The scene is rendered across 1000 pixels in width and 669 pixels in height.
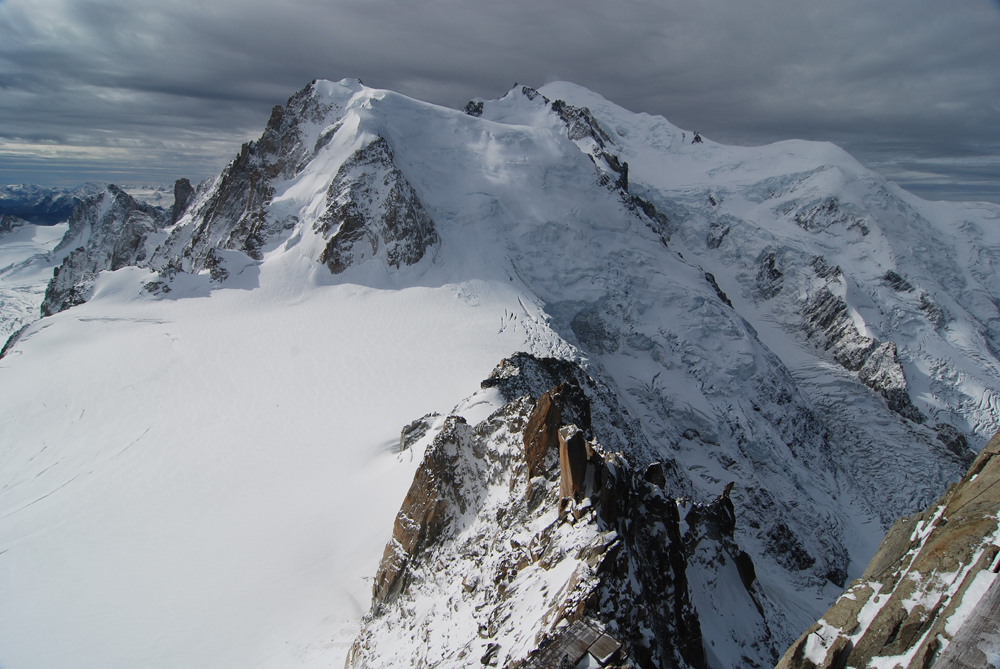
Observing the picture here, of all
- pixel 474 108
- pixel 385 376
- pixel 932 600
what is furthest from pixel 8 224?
pixel 932 600

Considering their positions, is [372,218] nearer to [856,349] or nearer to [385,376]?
[385,376]

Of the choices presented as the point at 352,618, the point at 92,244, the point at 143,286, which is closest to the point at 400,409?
the point at 352,618

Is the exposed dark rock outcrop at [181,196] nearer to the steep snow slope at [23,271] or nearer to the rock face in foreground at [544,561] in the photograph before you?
the steep snow slope at [23,271]

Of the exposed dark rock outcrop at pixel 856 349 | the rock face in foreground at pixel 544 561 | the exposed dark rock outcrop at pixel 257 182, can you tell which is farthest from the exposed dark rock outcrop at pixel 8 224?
the exposed dark rock outcrop at pixel 856 349

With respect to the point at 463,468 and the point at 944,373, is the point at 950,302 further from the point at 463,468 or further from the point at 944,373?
the point at 463,468

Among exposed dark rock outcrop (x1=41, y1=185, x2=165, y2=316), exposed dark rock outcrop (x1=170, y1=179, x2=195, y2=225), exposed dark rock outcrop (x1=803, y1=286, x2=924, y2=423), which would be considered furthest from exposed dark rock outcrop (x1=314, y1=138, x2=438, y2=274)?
exposed dark rock outcrop (x1=170, y1=179, x2=195, y2=225)
